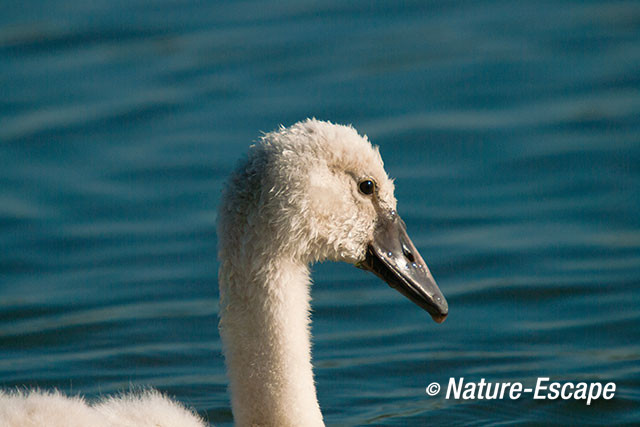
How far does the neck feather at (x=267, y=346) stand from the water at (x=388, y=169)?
1.49 metres

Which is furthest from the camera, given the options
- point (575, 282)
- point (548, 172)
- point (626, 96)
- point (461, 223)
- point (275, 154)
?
point (626, 96)

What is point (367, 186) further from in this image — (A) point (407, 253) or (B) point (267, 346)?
(B) point (267, 346)

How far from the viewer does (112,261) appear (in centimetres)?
948

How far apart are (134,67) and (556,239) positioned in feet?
14.9

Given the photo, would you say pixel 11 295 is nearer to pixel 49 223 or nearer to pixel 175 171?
pixel 49 223

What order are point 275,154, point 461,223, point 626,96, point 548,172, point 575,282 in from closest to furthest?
point 275,154
point 575,282
point 461,223
point 548,172
point 626,96

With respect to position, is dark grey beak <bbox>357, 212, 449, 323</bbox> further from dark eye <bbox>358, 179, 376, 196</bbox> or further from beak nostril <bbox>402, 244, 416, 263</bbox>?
dark eye <bbox>358, 179, 376, 196</bbox>

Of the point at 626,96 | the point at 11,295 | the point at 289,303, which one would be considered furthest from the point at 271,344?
the point at 626,96

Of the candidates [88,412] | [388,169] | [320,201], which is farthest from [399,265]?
[388,169]

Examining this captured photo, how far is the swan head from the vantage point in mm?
5957

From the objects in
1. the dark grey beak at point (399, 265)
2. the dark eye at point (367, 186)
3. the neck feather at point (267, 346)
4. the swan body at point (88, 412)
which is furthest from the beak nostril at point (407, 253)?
the swan body at point (88, 412)

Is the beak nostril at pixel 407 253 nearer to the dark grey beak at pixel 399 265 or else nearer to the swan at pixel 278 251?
the dark grey beak at pixel 399 265

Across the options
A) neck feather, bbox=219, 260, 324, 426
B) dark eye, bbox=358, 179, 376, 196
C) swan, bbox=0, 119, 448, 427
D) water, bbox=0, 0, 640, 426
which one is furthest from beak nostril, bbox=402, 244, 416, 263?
water, bbox=0, 0, 640, 426

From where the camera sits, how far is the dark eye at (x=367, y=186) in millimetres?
6207
